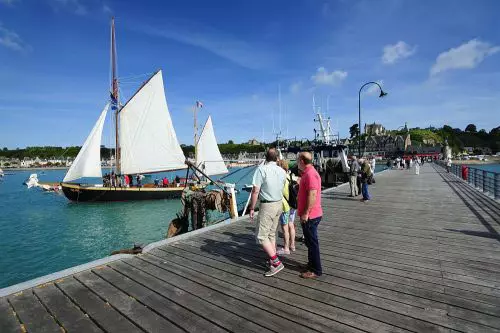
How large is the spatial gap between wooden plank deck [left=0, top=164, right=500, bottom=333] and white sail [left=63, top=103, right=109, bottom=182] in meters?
26.6

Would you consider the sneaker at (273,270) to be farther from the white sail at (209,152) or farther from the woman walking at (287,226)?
the white sail at (209,152)

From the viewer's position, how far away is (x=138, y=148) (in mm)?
28734

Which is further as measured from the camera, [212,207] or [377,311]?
[212,207]

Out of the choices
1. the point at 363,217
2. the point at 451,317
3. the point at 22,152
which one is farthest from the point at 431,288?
the point at 22,152

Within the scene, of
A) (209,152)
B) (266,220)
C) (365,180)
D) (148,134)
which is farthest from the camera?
(209,152)

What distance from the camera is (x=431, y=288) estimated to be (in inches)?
161

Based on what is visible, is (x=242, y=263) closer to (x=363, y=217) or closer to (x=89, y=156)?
(x=363, y=217)

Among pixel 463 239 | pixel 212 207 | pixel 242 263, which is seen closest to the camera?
pixel 242 263

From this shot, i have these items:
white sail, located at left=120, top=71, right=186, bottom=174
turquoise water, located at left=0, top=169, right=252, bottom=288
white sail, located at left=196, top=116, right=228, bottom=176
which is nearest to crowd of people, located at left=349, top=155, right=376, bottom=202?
turquoise water, located at left=0, top=169, right=252, bottom=288

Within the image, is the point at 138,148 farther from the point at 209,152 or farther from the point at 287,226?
the point at 287,226

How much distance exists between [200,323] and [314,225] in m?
2.20

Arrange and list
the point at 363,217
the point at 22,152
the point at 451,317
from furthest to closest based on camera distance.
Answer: the point at 22,152 < the point at 363,217 < the point at 451,317

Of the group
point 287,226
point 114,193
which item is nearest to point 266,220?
point 287,226

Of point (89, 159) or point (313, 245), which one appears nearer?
point (313, 245)
